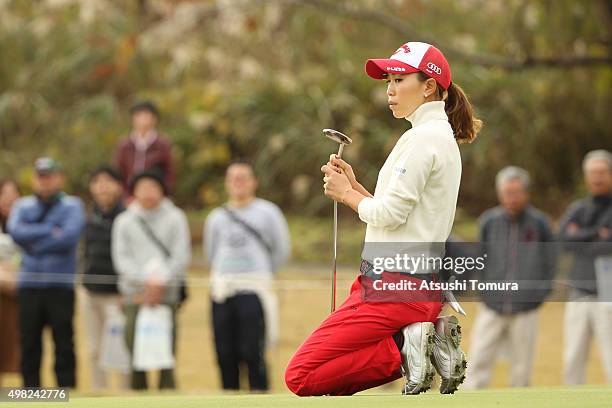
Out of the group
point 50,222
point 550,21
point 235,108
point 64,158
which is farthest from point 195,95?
point 50,222

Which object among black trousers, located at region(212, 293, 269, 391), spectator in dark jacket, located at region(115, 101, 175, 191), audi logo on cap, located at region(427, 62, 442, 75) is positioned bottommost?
black trousers, located at region(212, 293, 269, 391)

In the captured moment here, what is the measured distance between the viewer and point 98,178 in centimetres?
1038

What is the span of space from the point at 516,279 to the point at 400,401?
467 centimetres

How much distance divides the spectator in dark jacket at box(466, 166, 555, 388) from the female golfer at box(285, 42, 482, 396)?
434 cm

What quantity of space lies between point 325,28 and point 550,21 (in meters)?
5.21

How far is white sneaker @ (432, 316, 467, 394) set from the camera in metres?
5.38

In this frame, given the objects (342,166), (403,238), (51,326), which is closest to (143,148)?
(51,326)

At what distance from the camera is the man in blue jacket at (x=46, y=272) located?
10.0m

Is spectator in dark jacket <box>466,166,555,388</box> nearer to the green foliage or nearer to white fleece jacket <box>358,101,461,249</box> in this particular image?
white fleece jacket <box>358,101,461,249</box>

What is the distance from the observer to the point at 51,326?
397 inches

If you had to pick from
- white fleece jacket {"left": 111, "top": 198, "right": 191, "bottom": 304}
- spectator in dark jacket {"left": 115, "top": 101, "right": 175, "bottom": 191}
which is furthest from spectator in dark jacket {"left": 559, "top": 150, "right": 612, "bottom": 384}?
spectator in dark jacket {"left": 115, "top": 101, "right": 175, "bottom": 191}

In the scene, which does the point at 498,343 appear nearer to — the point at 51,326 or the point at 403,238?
the point at 51,326

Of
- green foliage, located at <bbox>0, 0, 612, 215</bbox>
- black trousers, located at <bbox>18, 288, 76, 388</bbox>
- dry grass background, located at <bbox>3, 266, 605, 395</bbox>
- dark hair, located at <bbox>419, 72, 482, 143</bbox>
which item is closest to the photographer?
dark hair, located at <bbox>419, 72, 482, 143</bbox>

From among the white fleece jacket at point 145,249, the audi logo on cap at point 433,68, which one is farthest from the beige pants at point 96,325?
the audi logo on cap at point 433,68
